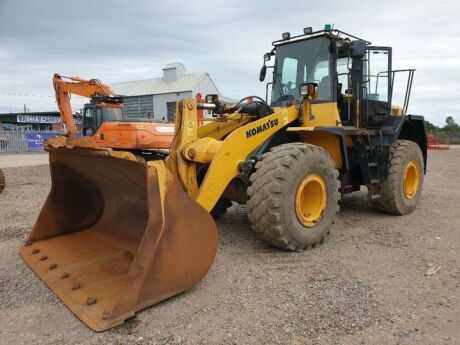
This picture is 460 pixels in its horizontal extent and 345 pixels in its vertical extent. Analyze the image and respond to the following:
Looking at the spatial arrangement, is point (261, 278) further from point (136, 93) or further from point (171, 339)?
point (136, 93)

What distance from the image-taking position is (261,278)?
3758mm

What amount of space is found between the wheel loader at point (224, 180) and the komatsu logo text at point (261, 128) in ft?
0.07

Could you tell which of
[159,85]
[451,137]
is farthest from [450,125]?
[159,85]

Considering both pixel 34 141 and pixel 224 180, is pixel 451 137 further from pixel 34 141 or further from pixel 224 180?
pixel 224 180

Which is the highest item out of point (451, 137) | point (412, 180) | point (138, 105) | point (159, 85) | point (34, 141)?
point (159, 85)

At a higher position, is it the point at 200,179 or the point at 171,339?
the point at 200,179

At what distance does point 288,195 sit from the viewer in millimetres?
4184

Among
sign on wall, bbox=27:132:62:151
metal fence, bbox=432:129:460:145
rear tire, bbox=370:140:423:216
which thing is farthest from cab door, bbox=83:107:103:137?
metal fence, bbox=432:129:460:145

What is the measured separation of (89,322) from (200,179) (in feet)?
6.41

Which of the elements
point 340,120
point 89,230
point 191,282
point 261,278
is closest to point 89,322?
point 191,282

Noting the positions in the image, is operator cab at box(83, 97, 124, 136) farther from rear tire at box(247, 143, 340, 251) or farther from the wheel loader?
rear tire at box(247, 143, 340, 251)

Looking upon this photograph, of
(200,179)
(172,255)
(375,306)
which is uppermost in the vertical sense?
(200,179)

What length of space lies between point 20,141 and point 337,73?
25048 millimetres

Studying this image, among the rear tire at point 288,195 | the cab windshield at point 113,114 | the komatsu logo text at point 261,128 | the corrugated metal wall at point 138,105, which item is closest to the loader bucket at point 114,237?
the rear tire at point 288,195
